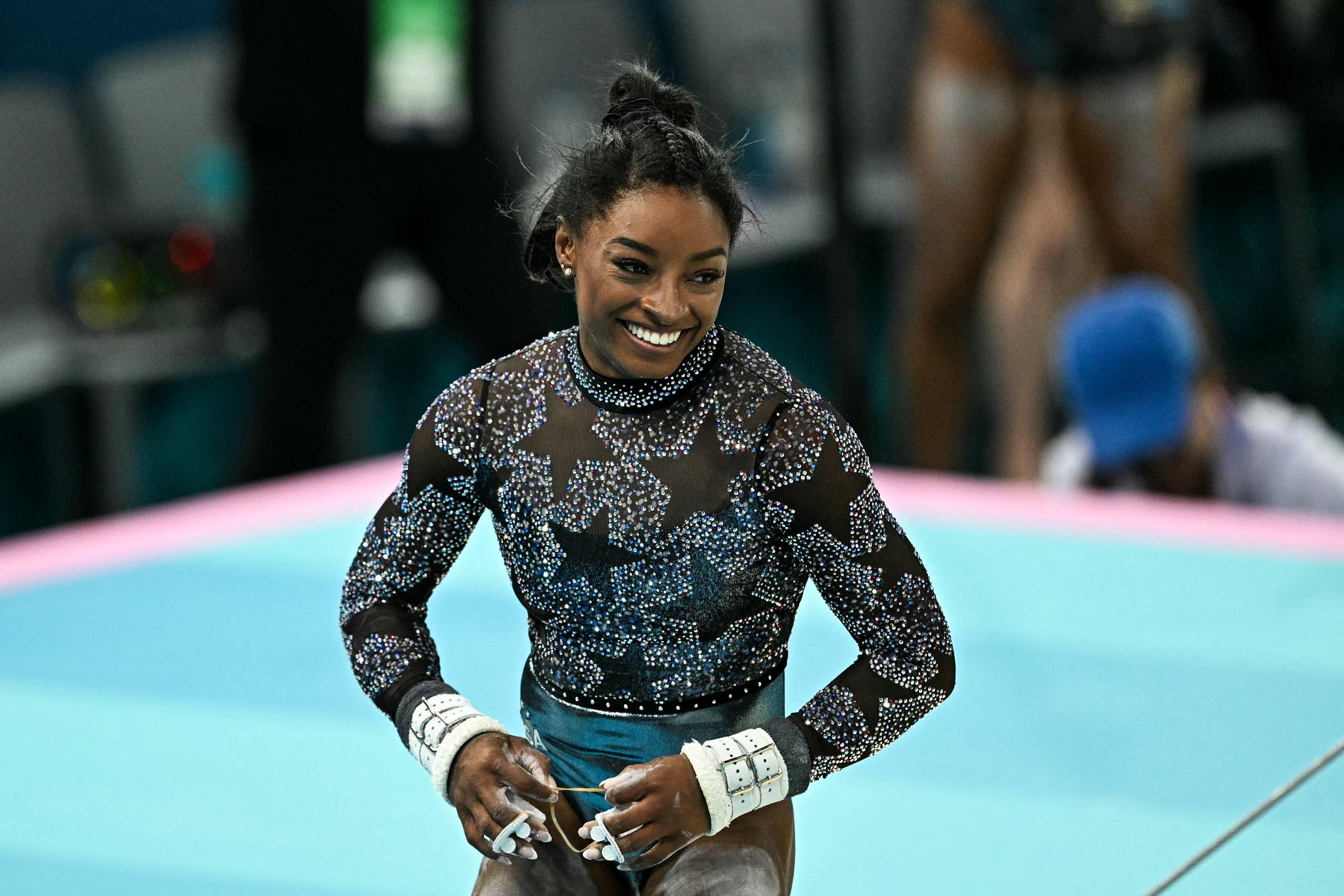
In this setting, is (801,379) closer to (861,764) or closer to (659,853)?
(861,764)

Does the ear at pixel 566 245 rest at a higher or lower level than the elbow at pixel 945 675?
higher

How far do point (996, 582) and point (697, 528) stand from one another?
1.15m

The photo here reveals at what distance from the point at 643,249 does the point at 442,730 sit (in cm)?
29

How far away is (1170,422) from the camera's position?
2131 mm

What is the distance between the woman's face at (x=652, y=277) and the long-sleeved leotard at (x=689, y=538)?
26 millimetres

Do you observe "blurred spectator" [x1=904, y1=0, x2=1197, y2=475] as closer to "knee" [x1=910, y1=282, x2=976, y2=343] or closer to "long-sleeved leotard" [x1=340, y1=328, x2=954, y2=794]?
"knee" [x1=910, y1=282, x2=976, y2=343]

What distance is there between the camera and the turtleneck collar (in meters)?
0.94

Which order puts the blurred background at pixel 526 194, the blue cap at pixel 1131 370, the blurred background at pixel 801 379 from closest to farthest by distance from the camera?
1. the blurred background at pixel 801 379
2. the blue cap at pixel 1131 370
3. the blurred background at pixel 526 194

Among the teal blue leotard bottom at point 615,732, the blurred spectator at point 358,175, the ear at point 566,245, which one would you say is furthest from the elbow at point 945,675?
the blurred spectator at point 358,175

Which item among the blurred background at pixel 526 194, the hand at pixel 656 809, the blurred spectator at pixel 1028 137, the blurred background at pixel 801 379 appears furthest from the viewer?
the blurred spectator at pixel 1028 137

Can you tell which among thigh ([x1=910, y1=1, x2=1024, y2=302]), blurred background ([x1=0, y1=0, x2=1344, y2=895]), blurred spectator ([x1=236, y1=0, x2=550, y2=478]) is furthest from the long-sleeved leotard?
thigh ([x1=910, y1=1, x2=1024, y2=302])

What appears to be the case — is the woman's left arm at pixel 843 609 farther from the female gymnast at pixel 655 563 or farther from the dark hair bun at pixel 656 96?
the dark hair bun at pixel 656 96

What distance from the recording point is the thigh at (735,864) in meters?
0.92

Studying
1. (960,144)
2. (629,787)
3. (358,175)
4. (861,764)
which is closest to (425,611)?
(629,787)
